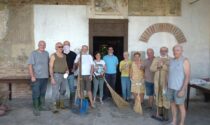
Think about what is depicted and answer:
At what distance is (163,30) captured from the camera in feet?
30.2

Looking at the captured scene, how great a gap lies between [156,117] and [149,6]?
11.8 ft

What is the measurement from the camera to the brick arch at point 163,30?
9.16 meters

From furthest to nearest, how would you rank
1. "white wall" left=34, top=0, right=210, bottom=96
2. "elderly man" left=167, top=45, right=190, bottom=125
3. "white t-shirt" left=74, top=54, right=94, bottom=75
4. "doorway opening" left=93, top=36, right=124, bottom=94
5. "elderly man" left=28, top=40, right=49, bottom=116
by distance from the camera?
"doorway opening" left=93, top=36, right=124, bottom=94 → "white wall" left=34, top=0, right=210, bottom=96 → "white t-shirt" left=74, top=54, right=94, bottom=75 → "elderly man" left=28, top=40, right=49, bottom=116 → "elderly man" left=167, top=45, right=190, bottom=125

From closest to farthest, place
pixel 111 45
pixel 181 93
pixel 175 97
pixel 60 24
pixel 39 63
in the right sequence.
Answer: pixel 181 93, pixel 175 97, pixel 39 63, pixel 60 24, pixel 111 45

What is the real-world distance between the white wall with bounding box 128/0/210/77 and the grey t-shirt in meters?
2.90

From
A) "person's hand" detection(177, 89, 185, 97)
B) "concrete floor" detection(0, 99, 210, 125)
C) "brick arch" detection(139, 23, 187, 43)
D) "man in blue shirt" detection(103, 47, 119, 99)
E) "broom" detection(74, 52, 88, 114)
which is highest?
"brick arch" detection(139, 23, 187, 43)

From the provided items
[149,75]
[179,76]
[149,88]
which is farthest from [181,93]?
[149,88]

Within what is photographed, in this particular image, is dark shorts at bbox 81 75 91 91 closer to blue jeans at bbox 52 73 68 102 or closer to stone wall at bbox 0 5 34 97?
blue jeans at bbox 52 73 68 102

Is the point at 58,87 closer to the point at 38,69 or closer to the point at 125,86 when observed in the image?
the point at 38,69

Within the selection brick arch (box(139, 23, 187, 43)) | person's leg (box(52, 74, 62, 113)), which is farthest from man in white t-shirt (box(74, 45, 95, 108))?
brick arch (box(139, 23, 187, 43))

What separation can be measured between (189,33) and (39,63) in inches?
180

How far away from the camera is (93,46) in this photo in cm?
939

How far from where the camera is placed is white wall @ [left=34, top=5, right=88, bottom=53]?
353 inches

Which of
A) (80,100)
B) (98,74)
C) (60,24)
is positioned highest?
(60,24)
